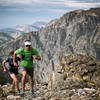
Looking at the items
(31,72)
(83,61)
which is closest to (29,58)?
(31,72)

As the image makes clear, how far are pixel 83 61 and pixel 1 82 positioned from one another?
12625 millimetres

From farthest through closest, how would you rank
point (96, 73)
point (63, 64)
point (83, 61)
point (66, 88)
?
point (63, 64) < point (83, 61) < point (96, 73) < point (66, 88)

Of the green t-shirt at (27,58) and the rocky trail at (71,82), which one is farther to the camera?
the rocky trail at (71,82)

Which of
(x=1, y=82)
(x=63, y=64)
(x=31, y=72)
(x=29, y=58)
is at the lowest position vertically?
(x=1, y=82)

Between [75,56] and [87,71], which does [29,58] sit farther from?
[75,56]

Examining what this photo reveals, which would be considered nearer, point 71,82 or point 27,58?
point 27,58

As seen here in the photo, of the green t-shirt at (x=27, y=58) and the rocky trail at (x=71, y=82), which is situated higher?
the green t-shirt at (x=27, y=58)

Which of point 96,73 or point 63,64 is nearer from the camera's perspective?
point 96,73

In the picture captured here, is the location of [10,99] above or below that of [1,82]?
above

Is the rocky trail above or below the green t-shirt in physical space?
below

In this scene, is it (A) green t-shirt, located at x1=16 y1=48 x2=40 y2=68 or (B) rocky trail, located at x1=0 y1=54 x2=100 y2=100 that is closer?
(A) green t-shirt, located at x1=16 y1=48 x2=40 y2=68

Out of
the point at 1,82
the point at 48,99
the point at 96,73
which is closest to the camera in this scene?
the point at 48,99

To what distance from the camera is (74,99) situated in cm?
1152

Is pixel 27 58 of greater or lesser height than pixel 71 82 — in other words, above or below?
above
